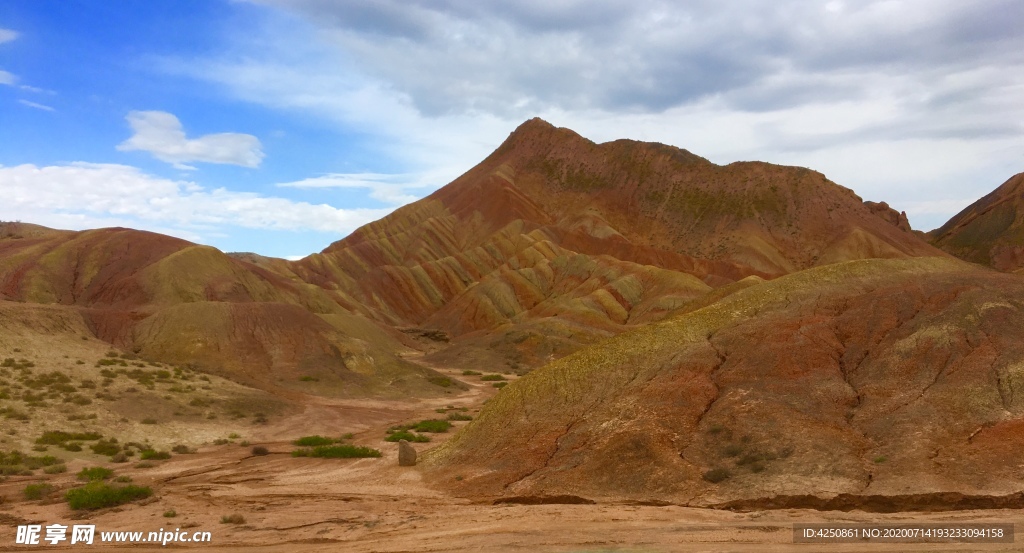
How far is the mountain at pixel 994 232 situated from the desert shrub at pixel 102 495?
112 m

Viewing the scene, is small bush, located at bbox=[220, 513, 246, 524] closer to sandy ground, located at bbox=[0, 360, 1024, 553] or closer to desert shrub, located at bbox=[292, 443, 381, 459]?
sandy ground, located at bbox=[0, 360, 1024, 553]

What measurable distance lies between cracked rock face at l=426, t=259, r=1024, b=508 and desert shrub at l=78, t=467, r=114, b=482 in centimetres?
968

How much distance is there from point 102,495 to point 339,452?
8847 mm

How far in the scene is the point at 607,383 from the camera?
21375 millimetres

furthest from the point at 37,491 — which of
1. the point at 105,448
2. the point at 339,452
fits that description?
the point at 339,452

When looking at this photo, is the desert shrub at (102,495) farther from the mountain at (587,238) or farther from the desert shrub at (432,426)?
the mountain at (587,238)

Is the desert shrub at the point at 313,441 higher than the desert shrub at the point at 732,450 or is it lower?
lower

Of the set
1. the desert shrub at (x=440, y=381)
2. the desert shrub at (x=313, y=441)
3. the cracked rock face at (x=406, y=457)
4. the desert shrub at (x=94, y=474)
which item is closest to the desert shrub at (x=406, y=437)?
the desert shrub at (x=313, y=441)

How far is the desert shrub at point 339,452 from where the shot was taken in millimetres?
24859

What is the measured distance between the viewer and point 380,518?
15.5 metres

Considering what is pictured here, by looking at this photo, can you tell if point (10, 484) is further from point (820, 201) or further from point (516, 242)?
point (820, 201)

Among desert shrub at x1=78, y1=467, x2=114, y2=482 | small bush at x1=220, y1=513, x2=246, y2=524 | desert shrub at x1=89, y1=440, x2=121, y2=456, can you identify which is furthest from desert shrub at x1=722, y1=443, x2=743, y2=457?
desert shrub at x1=89, y1=440, x2=121, y2=456

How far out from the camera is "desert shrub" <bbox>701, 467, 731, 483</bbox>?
52.5 ft

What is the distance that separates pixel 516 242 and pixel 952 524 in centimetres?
9774
